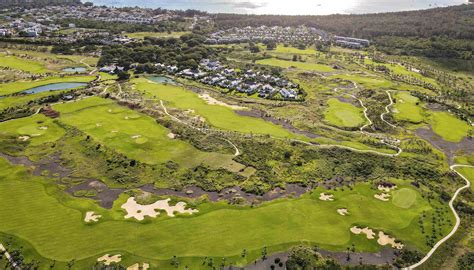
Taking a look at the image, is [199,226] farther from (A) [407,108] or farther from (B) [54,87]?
(B) [54,87]

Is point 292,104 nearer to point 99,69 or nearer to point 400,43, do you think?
point 99,69

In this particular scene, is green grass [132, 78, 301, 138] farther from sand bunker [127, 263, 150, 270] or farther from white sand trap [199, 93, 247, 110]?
sand bunker [127, 263, 150, 270]

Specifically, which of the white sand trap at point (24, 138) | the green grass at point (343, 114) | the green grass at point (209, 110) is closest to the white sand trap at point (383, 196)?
the green grass at point (209, 110)

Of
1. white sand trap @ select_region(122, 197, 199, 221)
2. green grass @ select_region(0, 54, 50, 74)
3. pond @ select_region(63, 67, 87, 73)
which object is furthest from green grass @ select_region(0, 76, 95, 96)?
white sand trap @ select_region(122, 197, 199, 221)

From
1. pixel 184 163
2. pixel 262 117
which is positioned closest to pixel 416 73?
pixel 262 117

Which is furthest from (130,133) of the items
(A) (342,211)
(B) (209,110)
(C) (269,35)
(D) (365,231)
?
(C) (269,35)
